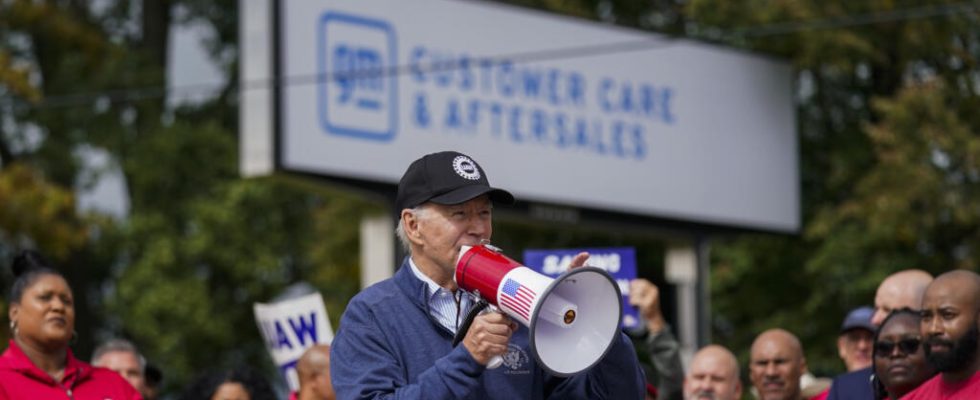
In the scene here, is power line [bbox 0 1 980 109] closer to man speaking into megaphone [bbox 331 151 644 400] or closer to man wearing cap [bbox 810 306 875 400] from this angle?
man wearing cap [bbox 810 306 875 400]

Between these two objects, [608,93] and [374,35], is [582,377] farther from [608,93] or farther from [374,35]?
[608,93]

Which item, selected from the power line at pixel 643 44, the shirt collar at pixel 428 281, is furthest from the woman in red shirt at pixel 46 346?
the power line at pixel 643 44

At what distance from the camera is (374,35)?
60.0ft

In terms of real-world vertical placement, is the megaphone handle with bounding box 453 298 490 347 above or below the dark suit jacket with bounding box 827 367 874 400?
above

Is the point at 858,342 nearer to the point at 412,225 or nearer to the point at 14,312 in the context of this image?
the point at 14,312

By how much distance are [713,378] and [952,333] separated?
2.82m

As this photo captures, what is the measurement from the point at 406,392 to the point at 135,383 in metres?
5.41

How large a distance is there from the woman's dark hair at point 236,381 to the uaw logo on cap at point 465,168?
188 inches

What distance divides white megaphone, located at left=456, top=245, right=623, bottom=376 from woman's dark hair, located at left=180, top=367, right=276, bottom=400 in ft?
16.2

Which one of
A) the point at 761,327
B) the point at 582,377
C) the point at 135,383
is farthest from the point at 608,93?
the point at 582,377

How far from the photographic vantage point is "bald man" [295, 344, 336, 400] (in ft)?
31.6

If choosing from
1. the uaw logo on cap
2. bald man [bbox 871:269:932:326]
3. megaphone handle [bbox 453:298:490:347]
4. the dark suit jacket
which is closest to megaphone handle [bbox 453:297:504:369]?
megaphone handle [bbox 453:298:490:347]

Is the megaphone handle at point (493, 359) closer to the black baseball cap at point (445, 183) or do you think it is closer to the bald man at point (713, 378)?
the black baseball cap at point (445, 183)

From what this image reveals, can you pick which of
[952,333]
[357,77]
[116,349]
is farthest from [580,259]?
[357,77]
